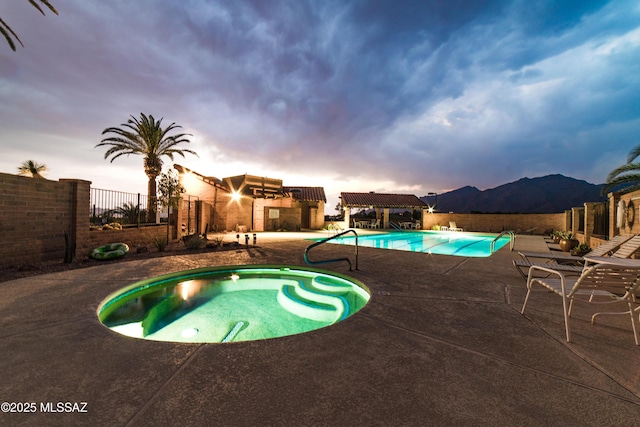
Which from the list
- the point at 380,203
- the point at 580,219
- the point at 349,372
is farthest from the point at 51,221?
the point at 380,203

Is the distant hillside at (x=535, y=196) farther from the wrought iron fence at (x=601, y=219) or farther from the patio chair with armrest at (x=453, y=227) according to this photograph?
the wrought iron fence at (x=601, y=219)

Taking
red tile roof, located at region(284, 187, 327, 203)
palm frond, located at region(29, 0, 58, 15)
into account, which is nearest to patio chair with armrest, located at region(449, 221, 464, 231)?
red tile roof, located at region(284, 187, 327, 203)

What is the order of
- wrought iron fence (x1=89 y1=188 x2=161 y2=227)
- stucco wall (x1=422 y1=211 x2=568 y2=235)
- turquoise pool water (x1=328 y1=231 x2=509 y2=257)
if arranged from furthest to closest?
stucco wall (x1=422 y1=211 x2=568 y2=235) < turquoise pool water (x1=328 y1=231 x2=509 y2=257) < wrought iron fence (x1=89 y1=188 x2=161 y2=227)

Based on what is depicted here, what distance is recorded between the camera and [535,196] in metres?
88.4

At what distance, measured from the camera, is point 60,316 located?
2.95 meters

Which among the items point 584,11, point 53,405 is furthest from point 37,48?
point 584,11

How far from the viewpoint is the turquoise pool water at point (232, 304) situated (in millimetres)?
3891

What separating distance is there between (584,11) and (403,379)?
1130 inches

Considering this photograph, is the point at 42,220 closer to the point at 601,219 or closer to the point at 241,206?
the point at 241,206

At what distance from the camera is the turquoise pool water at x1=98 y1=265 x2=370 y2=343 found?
12.8 feet

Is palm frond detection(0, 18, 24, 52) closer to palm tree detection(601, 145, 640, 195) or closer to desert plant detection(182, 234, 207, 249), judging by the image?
desert plant detection(182, 234, 207, 249)

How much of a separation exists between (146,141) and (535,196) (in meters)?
117

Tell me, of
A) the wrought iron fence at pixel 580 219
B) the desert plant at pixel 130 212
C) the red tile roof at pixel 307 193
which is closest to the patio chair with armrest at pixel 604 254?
the wrought iron fence at pixel 580 219

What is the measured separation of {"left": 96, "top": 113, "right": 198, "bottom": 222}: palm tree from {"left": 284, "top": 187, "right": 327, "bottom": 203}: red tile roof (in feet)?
43.9
